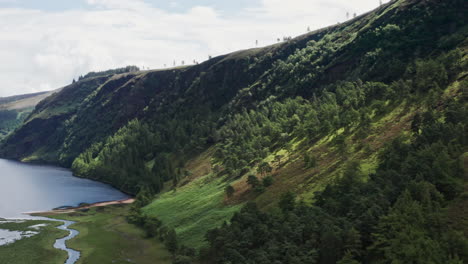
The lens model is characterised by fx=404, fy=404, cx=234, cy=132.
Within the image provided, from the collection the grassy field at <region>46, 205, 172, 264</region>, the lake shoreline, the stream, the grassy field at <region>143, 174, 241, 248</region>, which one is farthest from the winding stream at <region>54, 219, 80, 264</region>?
the grassy field at <region>143, 174, 241, 248</region>

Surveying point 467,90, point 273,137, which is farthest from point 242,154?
point 467,90

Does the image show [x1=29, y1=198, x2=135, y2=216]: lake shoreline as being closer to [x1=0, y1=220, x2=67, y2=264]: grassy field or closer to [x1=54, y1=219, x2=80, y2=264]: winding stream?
[x1=54, y1=219, x2=80, y2=264]: winding stream

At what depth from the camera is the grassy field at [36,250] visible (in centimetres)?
10325

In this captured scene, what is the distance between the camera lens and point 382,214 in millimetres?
67750

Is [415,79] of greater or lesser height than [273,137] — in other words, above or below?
above

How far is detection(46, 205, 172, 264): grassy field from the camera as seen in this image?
342ft

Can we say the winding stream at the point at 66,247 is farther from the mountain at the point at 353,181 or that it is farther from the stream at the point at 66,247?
the mountain at the point at 353,181

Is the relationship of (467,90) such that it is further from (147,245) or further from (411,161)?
(147,245)

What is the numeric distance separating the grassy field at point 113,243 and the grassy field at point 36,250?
5853 millimetres

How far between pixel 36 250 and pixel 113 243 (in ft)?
67.0

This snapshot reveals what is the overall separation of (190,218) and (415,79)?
9147cm

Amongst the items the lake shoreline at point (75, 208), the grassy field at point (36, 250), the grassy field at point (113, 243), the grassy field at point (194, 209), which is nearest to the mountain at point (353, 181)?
the grassy field at point (194, 209)

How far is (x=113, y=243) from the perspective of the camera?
389ft

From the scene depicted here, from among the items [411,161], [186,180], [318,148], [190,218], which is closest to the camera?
[411,161]
